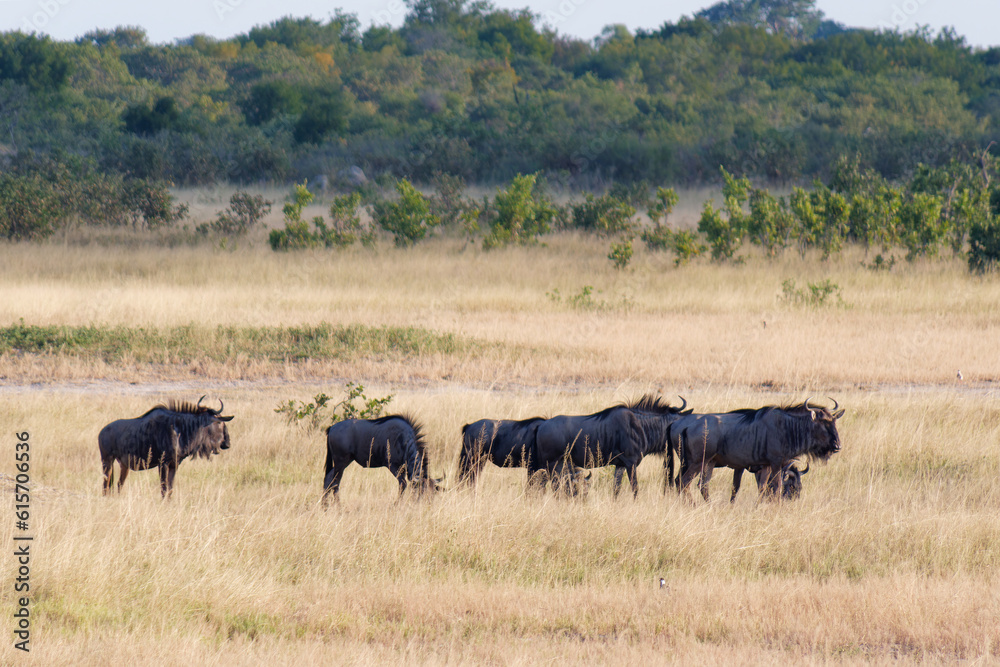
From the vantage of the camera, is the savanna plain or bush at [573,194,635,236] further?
bush at [573,194,635,236]

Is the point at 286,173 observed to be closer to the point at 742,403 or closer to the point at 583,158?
the point at 583,158

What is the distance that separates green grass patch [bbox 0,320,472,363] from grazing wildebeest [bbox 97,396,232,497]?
16.8ft

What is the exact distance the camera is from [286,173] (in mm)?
35344

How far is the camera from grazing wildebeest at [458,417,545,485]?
6496mm

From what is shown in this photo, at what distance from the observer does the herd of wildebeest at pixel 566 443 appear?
6117 mm

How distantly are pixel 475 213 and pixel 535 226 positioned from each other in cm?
172

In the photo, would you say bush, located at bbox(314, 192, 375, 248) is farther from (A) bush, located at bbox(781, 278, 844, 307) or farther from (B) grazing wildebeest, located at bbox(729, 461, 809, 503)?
(B) grazing wildebeest, located at bbox(729, 461, 809, 503)

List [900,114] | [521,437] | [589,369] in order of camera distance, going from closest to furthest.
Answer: [521,437] → [589,369] → [900,114]

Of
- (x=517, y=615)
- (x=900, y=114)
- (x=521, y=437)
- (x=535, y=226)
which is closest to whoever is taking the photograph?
(x=517, y=615)

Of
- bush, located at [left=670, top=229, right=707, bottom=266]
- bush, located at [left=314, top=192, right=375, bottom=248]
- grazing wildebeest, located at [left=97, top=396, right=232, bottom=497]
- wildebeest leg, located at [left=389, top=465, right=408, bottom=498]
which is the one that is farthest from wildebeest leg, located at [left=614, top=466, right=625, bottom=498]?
bush, located at [left=314, top=192, right=375, bottom=248]

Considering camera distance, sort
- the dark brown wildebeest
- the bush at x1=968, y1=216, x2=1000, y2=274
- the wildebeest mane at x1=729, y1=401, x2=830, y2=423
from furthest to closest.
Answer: the bush at x1=968, y1=216, x2=1000, y2=274 → the dark brown wildebeest → the wildebeest mane at x1=729, y1=401, x2=830, y2=423

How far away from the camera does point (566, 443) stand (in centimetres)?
636

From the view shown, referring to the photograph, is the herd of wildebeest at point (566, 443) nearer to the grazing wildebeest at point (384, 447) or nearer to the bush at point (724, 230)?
the grazing wildebeest at point (384, 447)

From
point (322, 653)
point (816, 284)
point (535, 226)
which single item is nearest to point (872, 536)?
point (322, 653)
